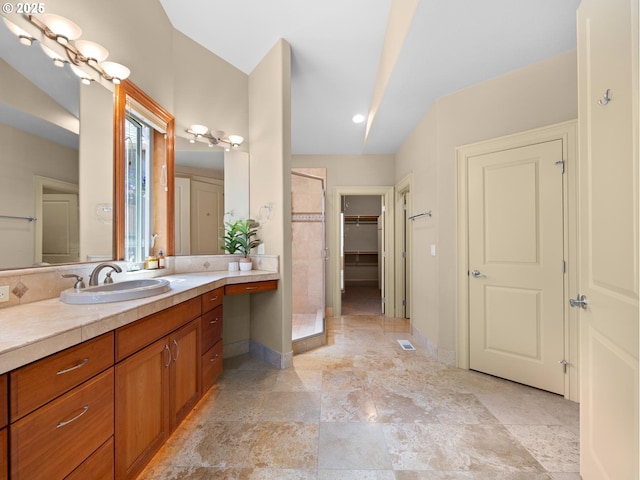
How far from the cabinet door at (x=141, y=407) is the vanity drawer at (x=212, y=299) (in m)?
0.45

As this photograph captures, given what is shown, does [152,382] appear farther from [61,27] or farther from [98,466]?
[61,27]

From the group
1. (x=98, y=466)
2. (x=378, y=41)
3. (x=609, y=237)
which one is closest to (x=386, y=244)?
(x=378, y=41)

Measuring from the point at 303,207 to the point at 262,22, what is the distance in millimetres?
2305

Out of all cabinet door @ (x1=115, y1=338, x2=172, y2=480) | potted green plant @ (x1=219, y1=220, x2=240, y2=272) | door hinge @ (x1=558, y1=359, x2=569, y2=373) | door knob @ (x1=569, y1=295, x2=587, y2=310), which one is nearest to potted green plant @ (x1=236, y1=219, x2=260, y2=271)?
potted green plant @ (x1=219, y1=220, x2=240, y2=272)

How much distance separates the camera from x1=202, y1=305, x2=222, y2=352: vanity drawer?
1.91 m

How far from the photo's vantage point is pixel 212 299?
79.6 inches

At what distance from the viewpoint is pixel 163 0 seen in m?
2.26

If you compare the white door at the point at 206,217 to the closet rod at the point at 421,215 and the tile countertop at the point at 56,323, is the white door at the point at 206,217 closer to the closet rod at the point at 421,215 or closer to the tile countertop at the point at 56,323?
the tile countertop at the point at 56,323

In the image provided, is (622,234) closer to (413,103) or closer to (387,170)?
(413,103)

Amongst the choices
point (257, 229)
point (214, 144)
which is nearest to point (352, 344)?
point (257, 229)

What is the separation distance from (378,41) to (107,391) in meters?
3.13

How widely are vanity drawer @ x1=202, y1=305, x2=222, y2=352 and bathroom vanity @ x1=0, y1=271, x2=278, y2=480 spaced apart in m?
0.06

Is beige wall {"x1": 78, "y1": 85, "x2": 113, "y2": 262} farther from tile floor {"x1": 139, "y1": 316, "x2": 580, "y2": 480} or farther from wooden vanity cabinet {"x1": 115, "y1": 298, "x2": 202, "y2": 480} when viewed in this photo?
tile floor {"x1": 139, "y1": 316, "x2": 580, "y2": 480}

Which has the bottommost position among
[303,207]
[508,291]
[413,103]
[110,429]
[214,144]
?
[110,429]
